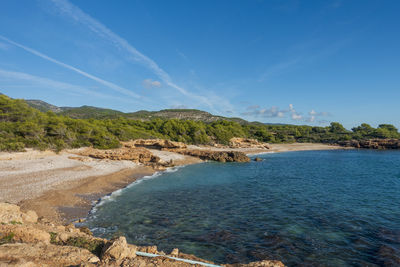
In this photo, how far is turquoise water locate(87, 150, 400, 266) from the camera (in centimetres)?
797

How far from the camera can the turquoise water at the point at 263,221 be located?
797cm

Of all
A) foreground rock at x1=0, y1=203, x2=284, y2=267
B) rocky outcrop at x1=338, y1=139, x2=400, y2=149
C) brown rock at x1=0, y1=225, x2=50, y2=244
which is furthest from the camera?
rocky outcrop at x1=338, y1=139, x2=400, y2=149

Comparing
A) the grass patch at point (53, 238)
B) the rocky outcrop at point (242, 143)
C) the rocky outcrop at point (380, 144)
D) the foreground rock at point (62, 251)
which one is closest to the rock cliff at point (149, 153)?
the rocky outcrop at point (242, 143)

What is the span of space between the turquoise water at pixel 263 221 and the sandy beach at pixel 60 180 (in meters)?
1.75

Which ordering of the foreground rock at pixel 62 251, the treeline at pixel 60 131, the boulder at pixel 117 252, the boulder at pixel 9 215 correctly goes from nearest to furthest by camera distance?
the foreground rock at pixel 62 251, the boulder at pixel 117 252, the boulder at pixel 9 215, the treeline at pixel 60 131

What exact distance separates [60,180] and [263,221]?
15932mm

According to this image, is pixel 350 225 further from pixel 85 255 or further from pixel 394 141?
pixel 394 141

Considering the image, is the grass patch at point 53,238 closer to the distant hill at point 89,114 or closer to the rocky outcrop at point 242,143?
the rocky outcrop at point 242,143

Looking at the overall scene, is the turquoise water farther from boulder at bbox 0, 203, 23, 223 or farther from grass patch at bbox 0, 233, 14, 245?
grass patch at bbox 0, 233, 14, 245

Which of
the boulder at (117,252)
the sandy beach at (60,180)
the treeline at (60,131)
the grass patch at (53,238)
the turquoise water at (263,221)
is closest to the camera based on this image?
the boulder at (117,252)

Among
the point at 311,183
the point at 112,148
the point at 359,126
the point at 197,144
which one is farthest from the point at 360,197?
the point at 359,126

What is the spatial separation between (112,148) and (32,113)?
496 inches

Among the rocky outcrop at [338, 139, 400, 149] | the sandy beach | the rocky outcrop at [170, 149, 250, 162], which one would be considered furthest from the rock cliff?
the rocky outcrop at [338, 139, 400, 149]

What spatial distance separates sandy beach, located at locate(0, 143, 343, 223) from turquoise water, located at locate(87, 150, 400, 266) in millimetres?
1747
